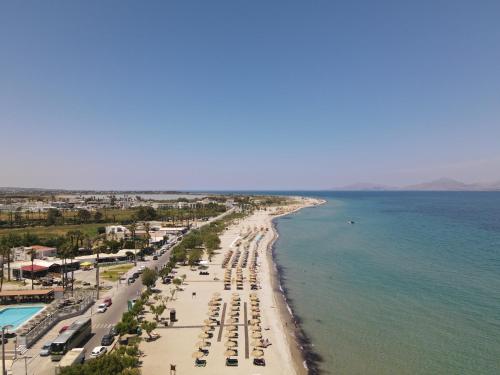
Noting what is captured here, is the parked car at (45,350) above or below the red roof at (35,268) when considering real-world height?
below

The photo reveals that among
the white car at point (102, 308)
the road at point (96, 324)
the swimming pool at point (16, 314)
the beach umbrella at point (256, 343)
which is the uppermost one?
the white car at point (102, 308)

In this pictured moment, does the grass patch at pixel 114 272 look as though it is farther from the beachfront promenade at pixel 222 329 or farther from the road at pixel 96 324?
the beachfront promenade at pixel 222 329

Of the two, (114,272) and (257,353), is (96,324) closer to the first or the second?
(257,353)

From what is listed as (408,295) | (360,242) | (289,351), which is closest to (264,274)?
(408,295)

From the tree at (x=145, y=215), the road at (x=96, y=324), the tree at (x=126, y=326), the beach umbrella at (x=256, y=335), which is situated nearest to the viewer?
the road at (x=96, y=324)

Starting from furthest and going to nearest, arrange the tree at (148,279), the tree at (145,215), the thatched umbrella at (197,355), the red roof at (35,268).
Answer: the tree at (145,215), the red roof at (35,268), the tree at (148,279), the thatched umbrella at (197,355)

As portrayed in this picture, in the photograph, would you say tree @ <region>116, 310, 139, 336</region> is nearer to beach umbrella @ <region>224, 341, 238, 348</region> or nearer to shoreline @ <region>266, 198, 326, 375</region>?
beach umbrella @ <region>224, 341, 238, 348</region>

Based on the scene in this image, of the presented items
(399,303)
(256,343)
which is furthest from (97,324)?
(399,303)

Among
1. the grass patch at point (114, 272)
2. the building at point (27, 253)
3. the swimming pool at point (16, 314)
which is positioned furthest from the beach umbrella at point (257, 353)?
the building at point (27, 253)
